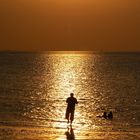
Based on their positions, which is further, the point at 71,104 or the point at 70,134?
the point at 71,104

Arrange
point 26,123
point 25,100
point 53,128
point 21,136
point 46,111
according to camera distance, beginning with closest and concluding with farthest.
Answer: point 21,136, point 53,128, point 26,123, point 46,111, point 25,100

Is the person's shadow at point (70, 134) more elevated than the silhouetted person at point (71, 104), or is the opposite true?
the silhouetted person at point (71, 104)

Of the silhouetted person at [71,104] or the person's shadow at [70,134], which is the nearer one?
the person's shadow at [70,134]

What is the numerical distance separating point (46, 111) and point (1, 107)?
13.2 ft

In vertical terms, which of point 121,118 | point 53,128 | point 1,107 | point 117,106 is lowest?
point 53,128

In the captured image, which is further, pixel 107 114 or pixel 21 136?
pixel 107 114

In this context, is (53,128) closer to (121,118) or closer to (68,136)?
(68,136)

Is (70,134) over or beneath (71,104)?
beneath

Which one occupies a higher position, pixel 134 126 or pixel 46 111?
pixel 46 111

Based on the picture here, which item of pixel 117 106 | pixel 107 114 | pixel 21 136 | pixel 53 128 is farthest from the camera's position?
pixel 117 106

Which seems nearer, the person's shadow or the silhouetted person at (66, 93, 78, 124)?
the person's shadow


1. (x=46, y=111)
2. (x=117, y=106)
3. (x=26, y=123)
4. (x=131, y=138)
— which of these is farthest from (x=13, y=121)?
(x=117, y=106)

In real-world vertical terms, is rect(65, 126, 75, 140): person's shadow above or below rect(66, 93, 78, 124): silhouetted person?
below

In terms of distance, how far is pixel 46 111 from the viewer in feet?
109
